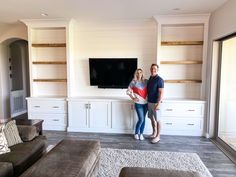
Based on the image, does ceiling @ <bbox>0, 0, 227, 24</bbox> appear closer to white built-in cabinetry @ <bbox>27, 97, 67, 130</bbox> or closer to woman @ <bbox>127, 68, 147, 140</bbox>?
woman @ <bbox>127, 68, 147, 140</bbox>

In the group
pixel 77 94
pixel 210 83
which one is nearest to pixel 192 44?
pixel 210 83

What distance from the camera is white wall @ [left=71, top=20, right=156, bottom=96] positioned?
4859mm

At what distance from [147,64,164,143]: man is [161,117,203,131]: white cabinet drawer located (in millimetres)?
466

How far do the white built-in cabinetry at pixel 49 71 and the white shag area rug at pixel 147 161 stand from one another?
189 centimetres

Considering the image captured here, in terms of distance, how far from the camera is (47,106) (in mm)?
4824

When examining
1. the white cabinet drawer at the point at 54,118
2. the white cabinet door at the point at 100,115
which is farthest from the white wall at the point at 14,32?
the white cabinet door at the point at 100,115

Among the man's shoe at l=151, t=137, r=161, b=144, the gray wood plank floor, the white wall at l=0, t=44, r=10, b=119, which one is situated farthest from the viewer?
the white wall at l=0, t=44, r=10, b=119

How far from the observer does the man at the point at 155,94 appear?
3.88m

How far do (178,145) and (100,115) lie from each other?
5.94 feet

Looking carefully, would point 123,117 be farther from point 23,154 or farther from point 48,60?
point 23,154

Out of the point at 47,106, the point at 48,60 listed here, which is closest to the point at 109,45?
the point at 48,60

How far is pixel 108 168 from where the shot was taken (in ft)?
9.52

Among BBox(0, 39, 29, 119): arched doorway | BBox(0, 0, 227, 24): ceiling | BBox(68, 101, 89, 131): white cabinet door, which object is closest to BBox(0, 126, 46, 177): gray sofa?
BBox(68, 101, 89, 131): white cabinet door

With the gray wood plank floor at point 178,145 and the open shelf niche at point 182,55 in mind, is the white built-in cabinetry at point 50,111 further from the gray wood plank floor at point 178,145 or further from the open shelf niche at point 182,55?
the open shelf niche at point 182,55
